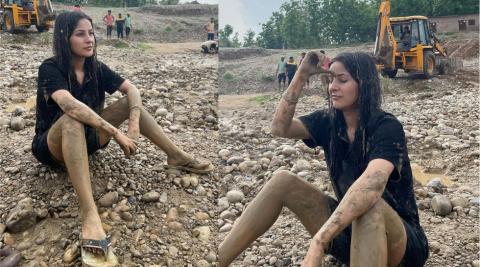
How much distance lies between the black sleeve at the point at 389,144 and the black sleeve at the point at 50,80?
1.37 m

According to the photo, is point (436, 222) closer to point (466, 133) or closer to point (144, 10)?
point (466, 133)

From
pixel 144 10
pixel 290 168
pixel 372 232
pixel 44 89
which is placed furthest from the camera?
pixel 144 10

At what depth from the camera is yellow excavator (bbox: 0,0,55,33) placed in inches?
408

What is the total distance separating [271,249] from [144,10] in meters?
Result: 17.2

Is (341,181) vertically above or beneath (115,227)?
above

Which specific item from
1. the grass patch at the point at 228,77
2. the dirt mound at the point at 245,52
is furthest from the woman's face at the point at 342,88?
the dirt mound at the point at 245,52

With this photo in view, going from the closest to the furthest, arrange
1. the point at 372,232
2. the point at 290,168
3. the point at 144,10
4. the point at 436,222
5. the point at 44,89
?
1. the point at 372,232
2. the point at 44,89
3. the point at 436,222
4. the point at 290,168
5. the point at 144,10

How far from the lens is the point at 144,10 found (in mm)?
18875

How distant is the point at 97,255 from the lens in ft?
7.23

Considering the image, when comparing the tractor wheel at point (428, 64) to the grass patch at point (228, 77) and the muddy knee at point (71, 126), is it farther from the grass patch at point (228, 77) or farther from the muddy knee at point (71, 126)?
the muddy knee at point (71, 126)

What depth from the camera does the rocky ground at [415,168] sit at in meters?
2.66

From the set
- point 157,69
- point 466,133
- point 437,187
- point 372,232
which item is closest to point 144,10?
point 157,69

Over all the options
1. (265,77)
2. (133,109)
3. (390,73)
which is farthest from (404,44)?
(133,109)

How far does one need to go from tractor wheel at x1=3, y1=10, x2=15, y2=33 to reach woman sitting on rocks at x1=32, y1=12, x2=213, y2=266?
8.62 metres
